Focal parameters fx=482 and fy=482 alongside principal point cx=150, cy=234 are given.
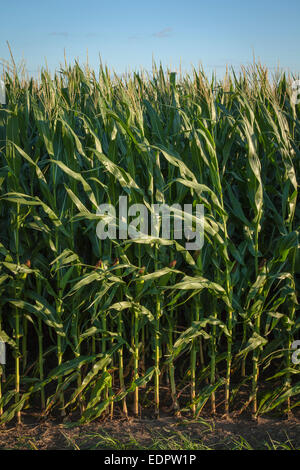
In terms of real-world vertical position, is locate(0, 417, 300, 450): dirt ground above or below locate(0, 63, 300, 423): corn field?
below

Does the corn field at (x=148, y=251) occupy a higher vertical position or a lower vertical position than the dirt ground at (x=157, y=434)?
higher

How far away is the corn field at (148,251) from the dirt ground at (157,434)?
3.7 inches

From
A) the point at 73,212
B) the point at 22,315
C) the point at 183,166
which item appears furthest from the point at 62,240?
the point at 183,166

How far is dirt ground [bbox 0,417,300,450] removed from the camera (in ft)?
10.0

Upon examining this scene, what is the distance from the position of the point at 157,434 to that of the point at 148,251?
120 centimetres

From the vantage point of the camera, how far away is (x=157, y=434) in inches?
124

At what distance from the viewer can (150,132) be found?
3.41 meters

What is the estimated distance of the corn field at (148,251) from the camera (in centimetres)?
302

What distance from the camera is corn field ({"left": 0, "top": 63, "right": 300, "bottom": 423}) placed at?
3.02m

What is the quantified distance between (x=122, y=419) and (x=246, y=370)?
1.07 metres

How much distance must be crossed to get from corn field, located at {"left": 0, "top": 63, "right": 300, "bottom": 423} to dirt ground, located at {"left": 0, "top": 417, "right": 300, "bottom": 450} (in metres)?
0.10
